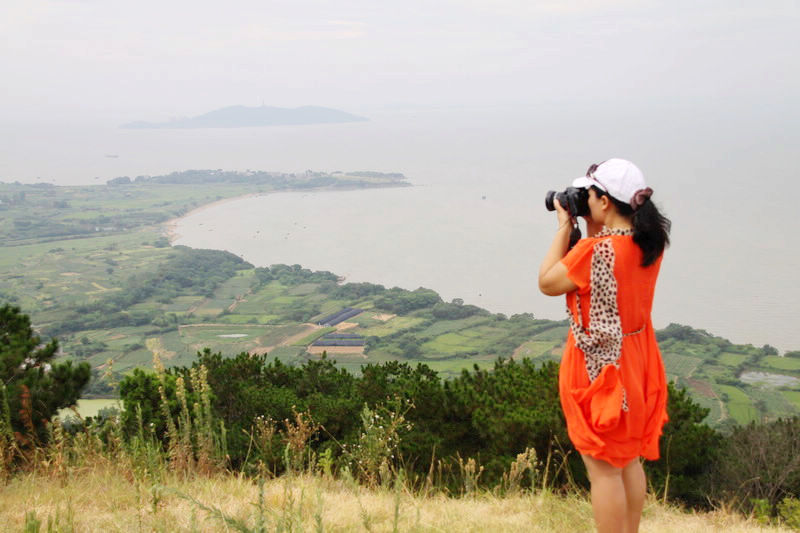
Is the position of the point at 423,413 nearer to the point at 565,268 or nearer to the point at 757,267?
the point at 565,268

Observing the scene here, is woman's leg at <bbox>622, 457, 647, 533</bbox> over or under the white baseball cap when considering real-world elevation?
under

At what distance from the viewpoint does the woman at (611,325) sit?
209cm

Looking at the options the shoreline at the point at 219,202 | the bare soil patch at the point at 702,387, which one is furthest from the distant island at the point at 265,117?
the bare soil patch at the point at 702,387

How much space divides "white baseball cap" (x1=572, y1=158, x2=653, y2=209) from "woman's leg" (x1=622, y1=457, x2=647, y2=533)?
86 centimetres

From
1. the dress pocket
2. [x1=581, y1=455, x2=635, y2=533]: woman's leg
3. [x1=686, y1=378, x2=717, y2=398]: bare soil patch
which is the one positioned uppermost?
the dress pocket

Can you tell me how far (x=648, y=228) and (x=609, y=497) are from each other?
858mm

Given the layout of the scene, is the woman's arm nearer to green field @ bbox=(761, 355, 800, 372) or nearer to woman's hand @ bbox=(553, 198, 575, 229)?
woman's hand @ bbox=(553, 198, 575, 229)

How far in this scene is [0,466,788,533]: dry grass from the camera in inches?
99.9

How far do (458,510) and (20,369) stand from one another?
3.17 m

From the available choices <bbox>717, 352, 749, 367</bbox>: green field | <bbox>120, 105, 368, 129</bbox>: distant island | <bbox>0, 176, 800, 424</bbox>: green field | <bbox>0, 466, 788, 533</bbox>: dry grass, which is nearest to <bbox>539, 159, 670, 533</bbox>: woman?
<bbox>0, 466, 788, 533</bbox>: dry grass

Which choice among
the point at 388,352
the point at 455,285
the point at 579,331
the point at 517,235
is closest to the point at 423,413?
the point at 579,331

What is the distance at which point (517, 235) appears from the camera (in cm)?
4822

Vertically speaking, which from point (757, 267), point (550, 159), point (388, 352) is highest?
point (550, 159)

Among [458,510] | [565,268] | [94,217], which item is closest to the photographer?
[565,268]
